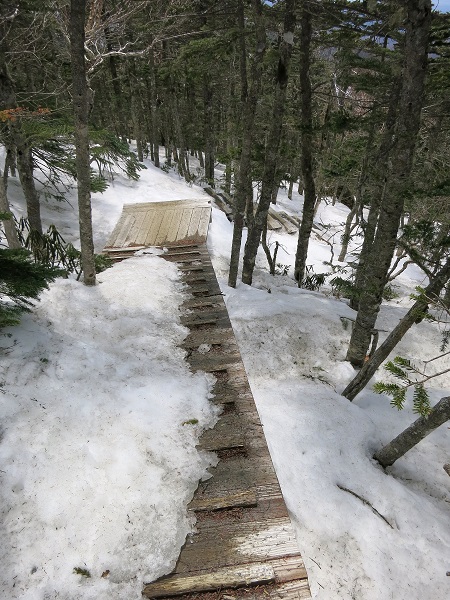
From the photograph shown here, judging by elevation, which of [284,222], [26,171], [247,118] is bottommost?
[284,222]

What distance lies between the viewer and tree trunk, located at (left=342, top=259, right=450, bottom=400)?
379 centimetres

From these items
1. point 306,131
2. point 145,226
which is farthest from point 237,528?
point 145,226

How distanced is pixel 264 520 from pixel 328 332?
4.22 m

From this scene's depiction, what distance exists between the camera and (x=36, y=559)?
89.1 inches

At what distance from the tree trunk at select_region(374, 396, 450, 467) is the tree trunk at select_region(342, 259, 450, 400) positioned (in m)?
0.92

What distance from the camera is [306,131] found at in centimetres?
742

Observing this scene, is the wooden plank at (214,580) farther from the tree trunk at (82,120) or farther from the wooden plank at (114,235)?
the wooden plank at (114,235)

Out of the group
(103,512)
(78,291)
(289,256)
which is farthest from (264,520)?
(289,256)

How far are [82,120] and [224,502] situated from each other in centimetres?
518

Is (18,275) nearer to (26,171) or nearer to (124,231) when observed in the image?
(26,171)

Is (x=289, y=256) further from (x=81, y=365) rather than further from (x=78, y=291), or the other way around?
(x=81, y=365)

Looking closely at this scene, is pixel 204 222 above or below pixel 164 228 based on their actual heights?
above

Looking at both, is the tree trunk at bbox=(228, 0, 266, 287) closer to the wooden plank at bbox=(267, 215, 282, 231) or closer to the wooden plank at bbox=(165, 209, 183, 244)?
the wooden plank at bbox=(165, 209, 183, 244)

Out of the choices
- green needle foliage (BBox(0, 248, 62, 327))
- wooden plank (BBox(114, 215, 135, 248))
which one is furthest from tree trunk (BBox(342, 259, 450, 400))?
wooden plank (BBox(114, 215, 135, 248))
